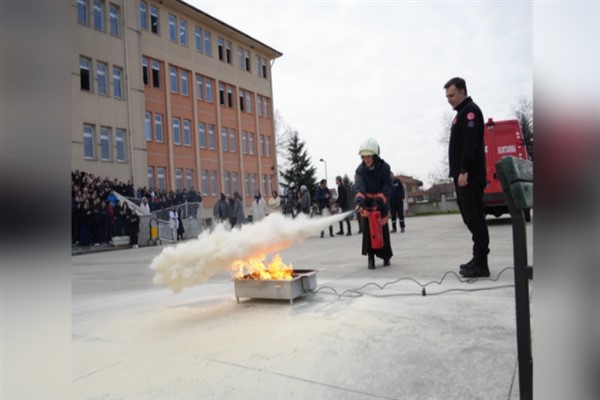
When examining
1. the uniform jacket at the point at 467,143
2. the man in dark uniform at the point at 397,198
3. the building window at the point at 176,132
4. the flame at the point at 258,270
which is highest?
the building window at the point at 176,132

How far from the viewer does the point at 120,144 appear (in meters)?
25.0

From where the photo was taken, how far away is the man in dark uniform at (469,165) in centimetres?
500

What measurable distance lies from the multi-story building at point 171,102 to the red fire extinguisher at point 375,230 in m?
13.8

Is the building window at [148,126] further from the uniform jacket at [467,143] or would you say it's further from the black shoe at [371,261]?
the uniform jacket at [467,143]

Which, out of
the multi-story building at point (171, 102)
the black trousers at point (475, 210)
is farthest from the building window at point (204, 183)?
the black trousers at point (475, 210)

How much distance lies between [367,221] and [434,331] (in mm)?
3430

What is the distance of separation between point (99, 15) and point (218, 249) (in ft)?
74.9

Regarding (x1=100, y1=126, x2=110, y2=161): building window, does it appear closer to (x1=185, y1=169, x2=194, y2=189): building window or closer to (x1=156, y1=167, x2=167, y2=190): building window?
(x1=156, y1=167, x2=167, y2=190): building window

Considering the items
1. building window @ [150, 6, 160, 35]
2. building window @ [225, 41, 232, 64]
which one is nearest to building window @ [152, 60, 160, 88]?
building window @ [150, 6, 160, 35]

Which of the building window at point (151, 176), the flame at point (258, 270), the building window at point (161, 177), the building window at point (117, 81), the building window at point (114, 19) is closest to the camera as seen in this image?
the flame at point (258, 270)

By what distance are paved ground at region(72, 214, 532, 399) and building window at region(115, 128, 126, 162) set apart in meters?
21.1

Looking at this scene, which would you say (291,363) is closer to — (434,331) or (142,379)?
(142,379)

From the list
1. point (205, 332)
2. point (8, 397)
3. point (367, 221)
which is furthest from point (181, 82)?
point (8, 397)

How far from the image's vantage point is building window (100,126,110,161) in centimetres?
2359
